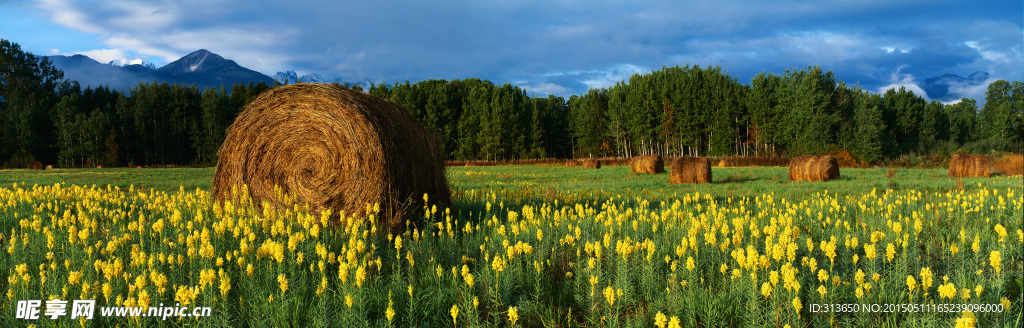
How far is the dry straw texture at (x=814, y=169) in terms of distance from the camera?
20.3 metres

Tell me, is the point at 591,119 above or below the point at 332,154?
above

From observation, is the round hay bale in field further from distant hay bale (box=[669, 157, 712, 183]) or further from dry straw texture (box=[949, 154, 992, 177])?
dry straw texture (box=[949, 154, 992, 177])

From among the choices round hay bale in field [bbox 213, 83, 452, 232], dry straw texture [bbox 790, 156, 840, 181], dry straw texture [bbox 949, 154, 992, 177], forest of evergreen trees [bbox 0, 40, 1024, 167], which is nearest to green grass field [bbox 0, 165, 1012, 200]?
dry straw texture [bbox 790, 156, 840, 181]

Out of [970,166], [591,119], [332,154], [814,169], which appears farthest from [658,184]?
[591,119]

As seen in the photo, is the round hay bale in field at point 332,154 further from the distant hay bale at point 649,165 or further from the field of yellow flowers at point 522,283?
the distant hay bale at point 649,165

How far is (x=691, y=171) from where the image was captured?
1978 cm

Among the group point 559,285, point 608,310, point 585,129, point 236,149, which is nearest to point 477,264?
point 559,285

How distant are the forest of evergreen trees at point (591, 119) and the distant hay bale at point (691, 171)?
37872 millimetres

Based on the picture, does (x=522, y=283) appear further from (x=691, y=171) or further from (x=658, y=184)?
(x=691, y=171)

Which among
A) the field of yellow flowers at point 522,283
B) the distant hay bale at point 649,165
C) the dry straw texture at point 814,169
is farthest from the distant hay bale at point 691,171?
the field of yellow flowers at point 522,283

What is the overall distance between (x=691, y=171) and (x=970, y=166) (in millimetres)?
13094

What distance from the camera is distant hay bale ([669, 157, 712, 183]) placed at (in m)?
19.6

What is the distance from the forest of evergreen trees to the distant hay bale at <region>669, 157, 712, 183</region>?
37872 mm

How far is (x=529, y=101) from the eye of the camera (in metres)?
78.4
